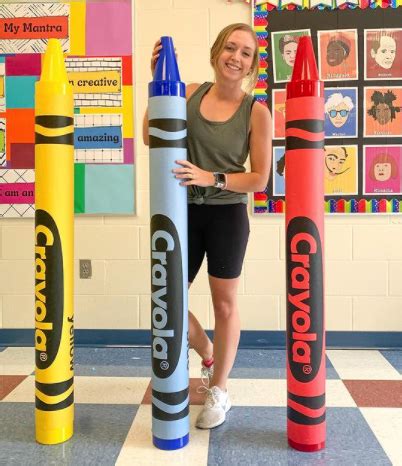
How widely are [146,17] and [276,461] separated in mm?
2176

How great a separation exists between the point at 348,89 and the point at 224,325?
1.50 m

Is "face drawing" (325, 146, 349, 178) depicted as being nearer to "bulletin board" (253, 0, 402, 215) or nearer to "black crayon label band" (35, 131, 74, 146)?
"bulletin board" (253, 0, 402, 215)

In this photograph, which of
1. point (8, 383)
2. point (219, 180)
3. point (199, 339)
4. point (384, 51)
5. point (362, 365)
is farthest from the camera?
point (384, 51)

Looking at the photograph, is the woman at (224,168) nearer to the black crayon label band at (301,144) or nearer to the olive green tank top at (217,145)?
the olive green tank top at (217,145)

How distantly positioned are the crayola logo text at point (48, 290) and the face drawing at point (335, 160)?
62.5 inches

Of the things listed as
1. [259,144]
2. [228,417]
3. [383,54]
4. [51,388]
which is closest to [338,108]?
[383,54]

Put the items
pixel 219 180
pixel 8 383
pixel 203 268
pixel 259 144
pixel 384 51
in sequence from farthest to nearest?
1. pixel 203 268
2. pixel 384 51
3. pixel 8 383
4. pixel 259 144
5. pixel 219 180

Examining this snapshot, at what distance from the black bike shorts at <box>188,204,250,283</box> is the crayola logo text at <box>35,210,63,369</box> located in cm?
48

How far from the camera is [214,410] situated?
161 cm

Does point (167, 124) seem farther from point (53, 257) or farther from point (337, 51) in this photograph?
point (337, 51)

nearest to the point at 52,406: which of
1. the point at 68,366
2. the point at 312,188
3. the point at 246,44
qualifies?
the point at 68,366

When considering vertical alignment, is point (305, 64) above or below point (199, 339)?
above

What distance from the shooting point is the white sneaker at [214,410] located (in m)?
1.59

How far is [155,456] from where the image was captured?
1.39 m
